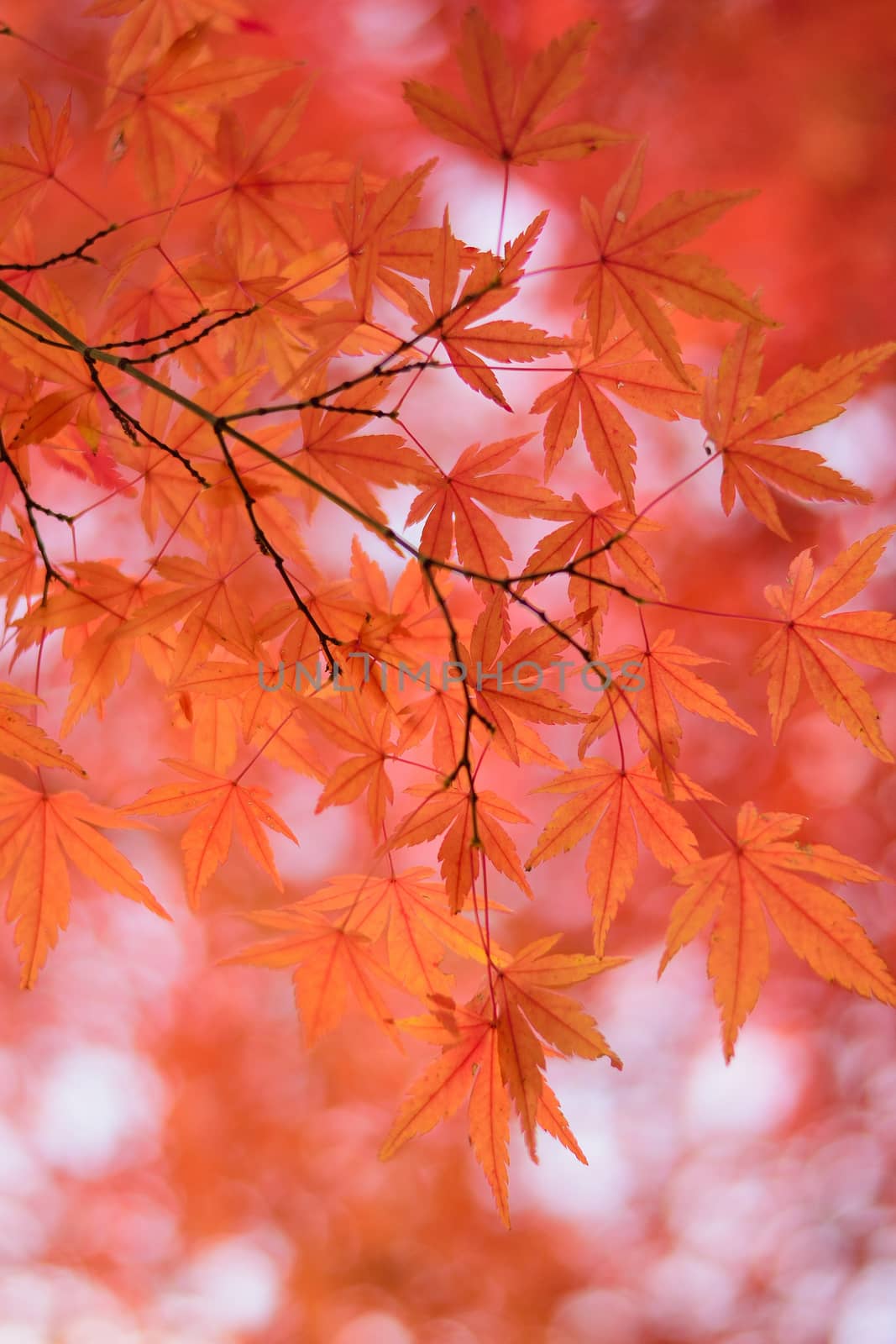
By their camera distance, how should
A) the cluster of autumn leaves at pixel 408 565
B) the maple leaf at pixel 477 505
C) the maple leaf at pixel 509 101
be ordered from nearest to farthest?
the maple leaf at pixel 509 101 → the cluster of autumn leaves at pixel 408 565 → the maple leaf at pixel 477 505

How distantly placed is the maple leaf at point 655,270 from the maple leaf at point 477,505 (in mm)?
138

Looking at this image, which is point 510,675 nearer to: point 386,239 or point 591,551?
point 591,551

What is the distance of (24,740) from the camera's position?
74 centimetres

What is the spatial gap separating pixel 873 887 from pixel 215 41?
3.10 m

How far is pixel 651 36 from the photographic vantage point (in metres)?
2.48

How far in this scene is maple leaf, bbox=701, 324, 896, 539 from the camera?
68cm

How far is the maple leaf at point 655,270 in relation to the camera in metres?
0.64

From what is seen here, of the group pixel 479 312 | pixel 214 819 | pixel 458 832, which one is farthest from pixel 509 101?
pixel 214 819

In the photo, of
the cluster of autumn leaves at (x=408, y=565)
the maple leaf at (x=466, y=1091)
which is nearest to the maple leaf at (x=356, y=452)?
the cluster of autumn leaves at (x=408, y=565)

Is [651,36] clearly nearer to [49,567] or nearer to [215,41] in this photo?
[215,41]

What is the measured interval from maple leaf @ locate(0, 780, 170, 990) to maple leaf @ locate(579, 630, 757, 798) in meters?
0.47

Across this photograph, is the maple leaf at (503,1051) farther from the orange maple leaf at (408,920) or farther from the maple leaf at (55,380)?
the maple leaf at (55,380)

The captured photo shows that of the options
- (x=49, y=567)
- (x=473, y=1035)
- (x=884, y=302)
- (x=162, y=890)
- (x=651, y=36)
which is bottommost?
(x=473, y=1035)

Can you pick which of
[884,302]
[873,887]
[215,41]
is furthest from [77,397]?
[873,887]
